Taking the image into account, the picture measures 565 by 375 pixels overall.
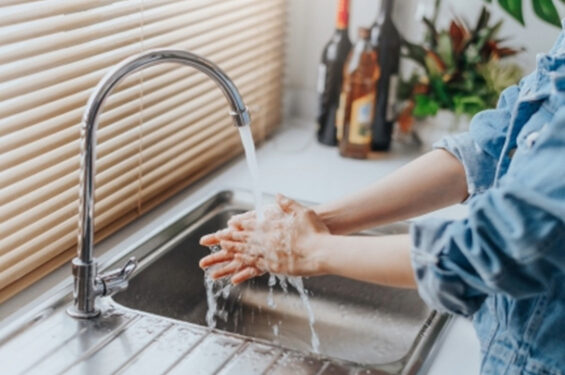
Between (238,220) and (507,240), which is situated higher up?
(507,240)

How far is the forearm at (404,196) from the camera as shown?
1146mm

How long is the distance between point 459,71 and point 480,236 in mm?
1145

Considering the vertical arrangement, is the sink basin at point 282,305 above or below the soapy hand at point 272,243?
below

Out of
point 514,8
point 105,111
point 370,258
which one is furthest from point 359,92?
point 370,258

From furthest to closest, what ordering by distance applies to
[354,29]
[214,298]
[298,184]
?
[354,29], [298,184], [214,298]

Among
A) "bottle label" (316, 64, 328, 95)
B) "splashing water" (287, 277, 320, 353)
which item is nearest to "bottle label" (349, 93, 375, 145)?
"bottle label" (316, 64, 328, 95)

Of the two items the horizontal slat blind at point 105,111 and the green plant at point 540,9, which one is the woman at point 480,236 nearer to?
the horizontal slat blind at point 105,111

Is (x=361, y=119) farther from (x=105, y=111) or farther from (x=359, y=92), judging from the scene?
(x=105, y=111)

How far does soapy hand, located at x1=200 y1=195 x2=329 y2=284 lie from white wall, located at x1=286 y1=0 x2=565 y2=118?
99 centimetres

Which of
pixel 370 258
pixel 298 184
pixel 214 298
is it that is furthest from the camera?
pixel 298 184

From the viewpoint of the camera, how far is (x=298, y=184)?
1.75 metres

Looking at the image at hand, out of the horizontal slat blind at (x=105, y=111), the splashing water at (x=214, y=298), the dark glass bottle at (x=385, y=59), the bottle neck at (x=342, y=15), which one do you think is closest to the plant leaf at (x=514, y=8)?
the dark glass bottle at (x=385, y=59)

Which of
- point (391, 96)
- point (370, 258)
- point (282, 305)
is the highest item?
point (370, 258)

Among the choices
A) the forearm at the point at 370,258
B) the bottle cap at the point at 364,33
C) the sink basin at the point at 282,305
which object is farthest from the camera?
the bottle cap at the point at 364,33
